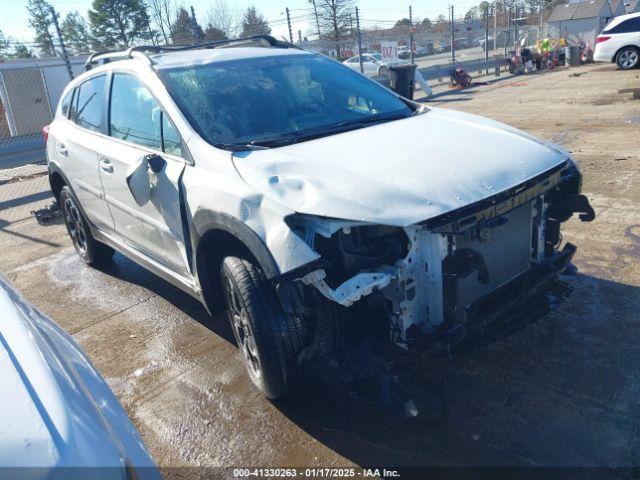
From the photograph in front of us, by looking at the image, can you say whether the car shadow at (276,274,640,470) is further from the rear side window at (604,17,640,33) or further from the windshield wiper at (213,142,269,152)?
the rear side window at (604,17,640,33)

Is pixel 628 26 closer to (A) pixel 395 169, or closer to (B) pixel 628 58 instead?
(B) pixel 628 58

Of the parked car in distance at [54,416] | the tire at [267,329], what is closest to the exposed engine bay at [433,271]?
the tire at [267,329]

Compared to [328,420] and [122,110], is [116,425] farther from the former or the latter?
[122,110]

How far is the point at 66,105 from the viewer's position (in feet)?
16.7

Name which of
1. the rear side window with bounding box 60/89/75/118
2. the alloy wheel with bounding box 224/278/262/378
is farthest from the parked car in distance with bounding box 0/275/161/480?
the rear side window with bounding box 60/89/75/118

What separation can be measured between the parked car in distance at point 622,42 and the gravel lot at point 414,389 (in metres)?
16.5

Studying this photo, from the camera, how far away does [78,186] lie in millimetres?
4727

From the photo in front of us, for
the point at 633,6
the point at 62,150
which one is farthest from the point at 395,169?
the point at 633,6

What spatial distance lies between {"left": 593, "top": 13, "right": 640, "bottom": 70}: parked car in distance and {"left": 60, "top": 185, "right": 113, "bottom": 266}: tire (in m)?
19.2

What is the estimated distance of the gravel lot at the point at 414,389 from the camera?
263 centimetres

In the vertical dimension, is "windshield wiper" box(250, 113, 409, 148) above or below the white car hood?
above

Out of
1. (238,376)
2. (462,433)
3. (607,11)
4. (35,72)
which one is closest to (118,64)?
(238,376)

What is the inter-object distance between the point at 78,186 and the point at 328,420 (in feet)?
10.3

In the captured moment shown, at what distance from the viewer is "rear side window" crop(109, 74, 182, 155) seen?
335 centimetres
